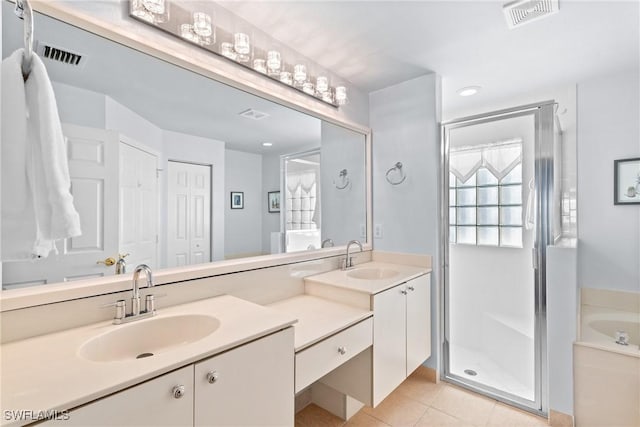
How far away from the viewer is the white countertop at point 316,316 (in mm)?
1236

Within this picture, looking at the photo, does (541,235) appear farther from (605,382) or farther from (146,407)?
(146,407)

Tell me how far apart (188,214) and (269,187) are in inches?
21.4

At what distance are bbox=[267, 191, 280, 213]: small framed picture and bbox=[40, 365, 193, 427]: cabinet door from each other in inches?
44.6

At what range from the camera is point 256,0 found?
56.1 inches

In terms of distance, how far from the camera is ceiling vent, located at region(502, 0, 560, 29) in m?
1.42

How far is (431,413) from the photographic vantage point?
1.84m

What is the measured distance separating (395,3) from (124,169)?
1.54 meters

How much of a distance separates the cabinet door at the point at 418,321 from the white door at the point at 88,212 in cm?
166

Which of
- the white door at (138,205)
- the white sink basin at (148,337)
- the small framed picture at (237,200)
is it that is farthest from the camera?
the small framed picture at (237,200)

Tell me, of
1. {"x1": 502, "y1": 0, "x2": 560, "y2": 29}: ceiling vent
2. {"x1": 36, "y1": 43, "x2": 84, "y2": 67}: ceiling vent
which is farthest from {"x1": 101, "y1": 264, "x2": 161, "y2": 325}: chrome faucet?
{"x1": 502, "y1": 0, "x2": 560, "y2": 29}: ceiling vent

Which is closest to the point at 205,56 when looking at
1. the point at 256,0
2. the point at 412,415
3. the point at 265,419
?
the point at 256,0

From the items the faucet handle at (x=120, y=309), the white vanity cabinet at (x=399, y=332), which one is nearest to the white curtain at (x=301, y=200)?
the white vanity cabinet at (x=399, y=332)

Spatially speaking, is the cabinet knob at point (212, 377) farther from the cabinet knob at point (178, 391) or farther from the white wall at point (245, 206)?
the white wall at point (245, 206)

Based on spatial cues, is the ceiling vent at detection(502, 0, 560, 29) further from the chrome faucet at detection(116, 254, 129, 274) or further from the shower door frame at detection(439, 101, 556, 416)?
the chrome faucet at detection(116, 254, 129, 274)
